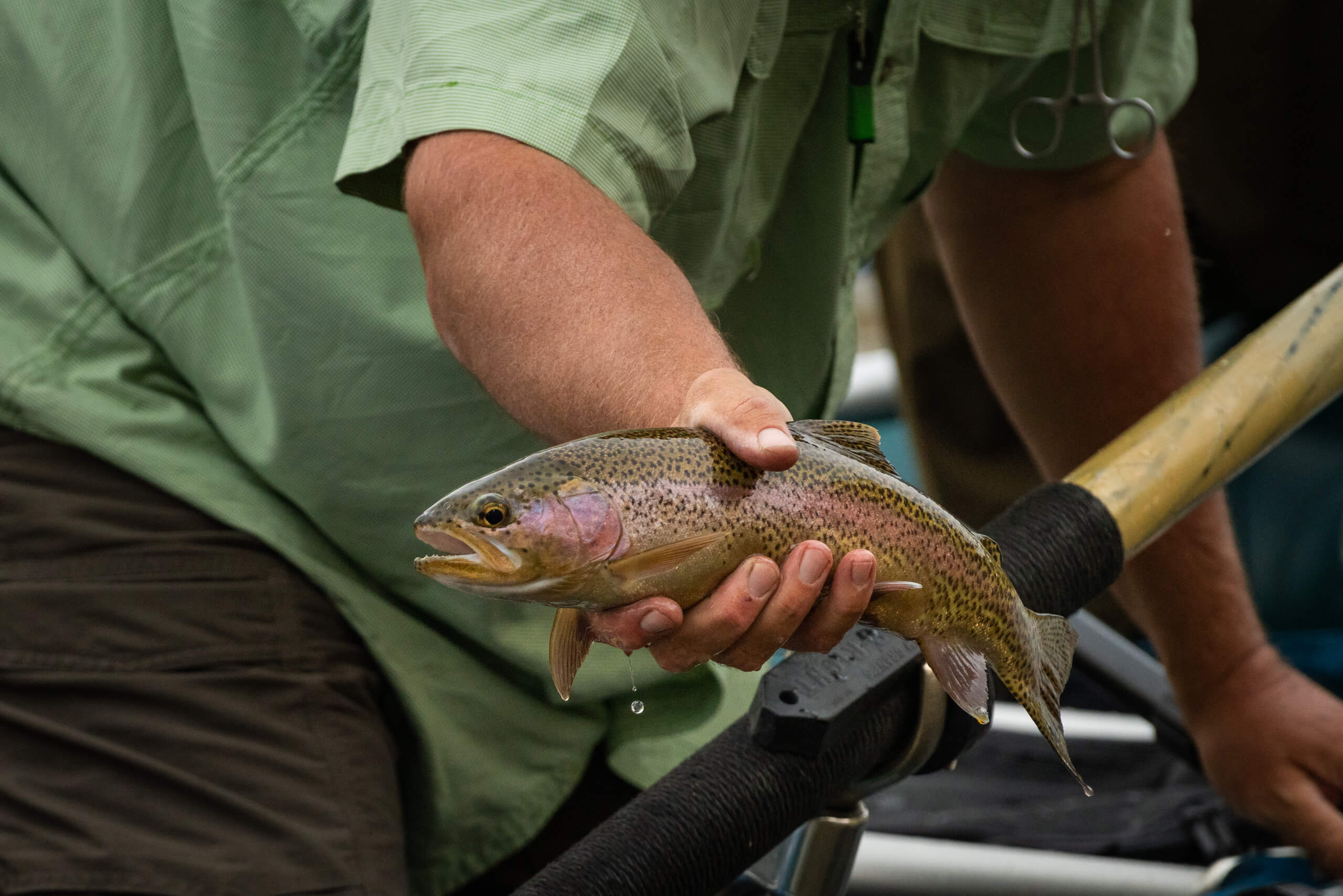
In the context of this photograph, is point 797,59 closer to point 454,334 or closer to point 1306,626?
point 454,334

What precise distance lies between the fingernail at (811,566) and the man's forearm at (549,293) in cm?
10

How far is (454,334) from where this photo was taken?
2.61 feet

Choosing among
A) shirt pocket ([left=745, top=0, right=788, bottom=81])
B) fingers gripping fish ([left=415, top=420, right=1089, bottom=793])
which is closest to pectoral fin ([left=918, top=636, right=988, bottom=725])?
fingers gripping fish ([left=415, top=420, right=1089, bottom=793])

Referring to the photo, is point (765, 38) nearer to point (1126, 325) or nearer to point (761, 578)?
point (761, 578)

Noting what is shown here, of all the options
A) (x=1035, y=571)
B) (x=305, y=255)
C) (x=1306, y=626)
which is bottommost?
(x=1306, y=626)

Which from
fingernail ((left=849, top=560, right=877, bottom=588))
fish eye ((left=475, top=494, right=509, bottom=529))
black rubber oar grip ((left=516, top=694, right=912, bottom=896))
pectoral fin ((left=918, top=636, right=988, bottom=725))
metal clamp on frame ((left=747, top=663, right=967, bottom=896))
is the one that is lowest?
metal clamp on frame ((left=747, top=663, right=967, bottom=896))

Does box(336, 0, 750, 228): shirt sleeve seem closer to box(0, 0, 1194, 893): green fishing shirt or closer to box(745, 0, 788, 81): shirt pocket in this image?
box(0, 0, 1194, 893): green fishing shirt

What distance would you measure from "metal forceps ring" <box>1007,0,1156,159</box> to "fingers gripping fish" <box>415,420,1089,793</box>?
2.22 ft

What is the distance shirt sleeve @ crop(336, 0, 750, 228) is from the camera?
2.58 ft

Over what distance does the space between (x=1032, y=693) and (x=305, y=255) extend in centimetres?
61

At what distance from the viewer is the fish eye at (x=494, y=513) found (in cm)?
58

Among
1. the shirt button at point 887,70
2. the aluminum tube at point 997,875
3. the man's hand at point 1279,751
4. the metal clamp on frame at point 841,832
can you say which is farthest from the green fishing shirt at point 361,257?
the man's hand at point 1279,751

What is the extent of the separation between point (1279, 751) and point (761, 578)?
1024mm

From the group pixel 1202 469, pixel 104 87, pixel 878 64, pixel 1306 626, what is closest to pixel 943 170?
pixel 878 64
